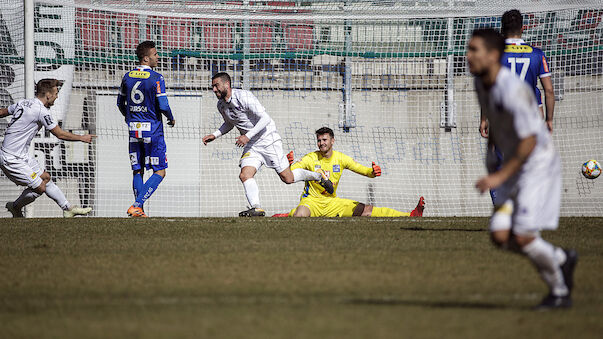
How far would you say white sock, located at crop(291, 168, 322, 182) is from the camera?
→ 32.3 ft

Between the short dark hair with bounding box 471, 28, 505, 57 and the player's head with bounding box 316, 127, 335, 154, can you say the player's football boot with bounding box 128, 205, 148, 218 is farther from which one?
the short dark hair with bounding box 471, 28, 505, 57

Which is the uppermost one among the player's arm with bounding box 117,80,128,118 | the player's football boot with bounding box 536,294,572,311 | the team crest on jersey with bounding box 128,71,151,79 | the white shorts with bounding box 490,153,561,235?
the team crest on jersey with bounding box 128,71,151,79

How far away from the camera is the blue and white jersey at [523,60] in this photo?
274 inches

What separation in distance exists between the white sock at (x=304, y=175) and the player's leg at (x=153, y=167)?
5.89 feet

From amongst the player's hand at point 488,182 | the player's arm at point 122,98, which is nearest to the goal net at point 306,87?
the player's arm at point 122,98

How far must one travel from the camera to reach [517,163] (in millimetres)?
3631

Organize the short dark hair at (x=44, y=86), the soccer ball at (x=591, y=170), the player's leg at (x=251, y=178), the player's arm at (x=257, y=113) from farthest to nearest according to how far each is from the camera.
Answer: the soccer ball at (x=591, y=170), the short dark hair at (x=44, y=86), the player's leg at (x=251, y=178), the player's arm at (x=257, y=113)

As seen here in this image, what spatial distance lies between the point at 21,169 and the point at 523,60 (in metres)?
6.60

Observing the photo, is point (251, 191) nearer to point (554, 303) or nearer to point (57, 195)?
point (57, 195)

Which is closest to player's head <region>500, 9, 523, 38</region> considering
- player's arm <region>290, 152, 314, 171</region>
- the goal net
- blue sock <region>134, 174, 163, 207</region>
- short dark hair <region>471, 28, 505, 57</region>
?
short dark hair <region>471, 28, 505, 57</region>

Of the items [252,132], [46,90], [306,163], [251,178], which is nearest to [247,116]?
[252,132]

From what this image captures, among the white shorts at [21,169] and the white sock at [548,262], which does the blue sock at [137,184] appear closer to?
the white shorts at [21,169]

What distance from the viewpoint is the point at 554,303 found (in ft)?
12.0

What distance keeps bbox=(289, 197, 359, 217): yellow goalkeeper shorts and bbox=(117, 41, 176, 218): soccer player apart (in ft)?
7.05
